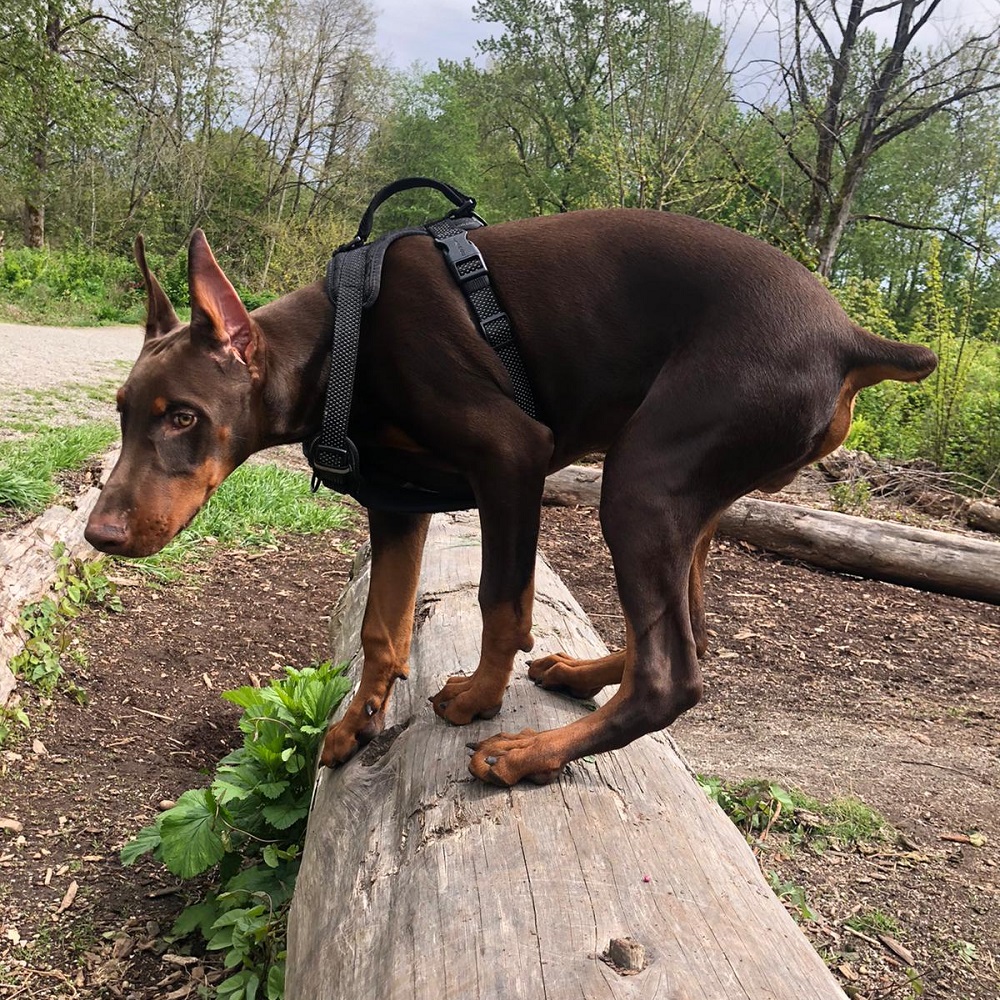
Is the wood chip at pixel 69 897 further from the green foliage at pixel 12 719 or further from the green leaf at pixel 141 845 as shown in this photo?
the green foliage at pixel 12 719

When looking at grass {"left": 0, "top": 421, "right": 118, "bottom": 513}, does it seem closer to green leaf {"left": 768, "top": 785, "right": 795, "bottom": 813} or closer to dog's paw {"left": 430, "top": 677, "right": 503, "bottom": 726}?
dog's paw {"left": 430, "top": 677, "right": 503, "bottom": 726}

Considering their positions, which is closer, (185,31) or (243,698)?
(243,698)

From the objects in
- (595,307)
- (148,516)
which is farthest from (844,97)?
(148,516)

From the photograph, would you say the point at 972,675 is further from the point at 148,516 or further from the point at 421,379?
the point at 148,516

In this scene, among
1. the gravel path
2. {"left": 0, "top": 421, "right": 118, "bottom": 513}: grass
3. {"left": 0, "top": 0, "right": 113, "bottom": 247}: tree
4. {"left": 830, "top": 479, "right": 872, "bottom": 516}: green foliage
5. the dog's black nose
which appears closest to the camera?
the dog's black nose

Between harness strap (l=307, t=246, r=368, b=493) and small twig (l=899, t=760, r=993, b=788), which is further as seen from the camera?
small twig (l=899, t=760, r=993, b=788)

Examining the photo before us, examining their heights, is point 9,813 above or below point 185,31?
below

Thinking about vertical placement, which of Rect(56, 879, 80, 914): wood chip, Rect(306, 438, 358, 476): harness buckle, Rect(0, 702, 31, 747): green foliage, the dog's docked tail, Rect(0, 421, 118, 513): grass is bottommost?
Rect(56, 879, 80, 914): wood chip

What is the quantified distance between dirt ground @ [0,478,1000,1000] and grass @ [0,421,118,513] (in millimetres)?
647

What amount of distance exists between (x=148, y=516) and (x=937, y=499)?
831cm

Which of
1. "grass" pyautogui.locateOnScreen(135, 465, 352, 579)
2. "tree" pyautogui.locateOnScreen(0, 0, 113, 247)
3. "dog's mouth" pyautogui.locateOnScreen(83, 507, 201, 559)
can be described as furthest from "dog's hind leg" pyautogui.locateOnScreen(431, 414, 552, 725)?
"tree" pyautogui.locateOnScreen(0, 0, 113, 247)

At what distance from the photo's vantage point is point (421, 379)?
2.20 metres

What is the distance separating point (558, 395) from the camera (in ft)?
7.74

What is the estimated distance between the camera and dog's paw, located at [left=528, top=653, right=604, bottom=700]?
9.00ft
